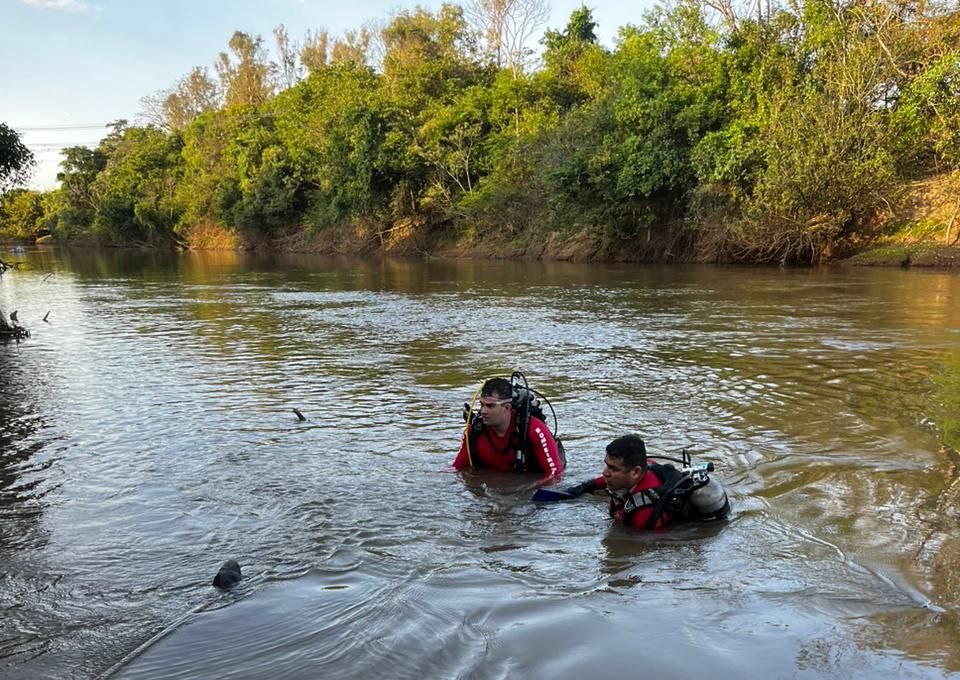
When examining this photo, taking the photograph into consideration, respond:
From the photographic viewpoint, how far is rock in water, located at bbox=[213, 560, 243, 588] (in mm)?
4484

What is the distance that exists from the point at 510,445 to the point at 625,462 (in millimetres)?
1677

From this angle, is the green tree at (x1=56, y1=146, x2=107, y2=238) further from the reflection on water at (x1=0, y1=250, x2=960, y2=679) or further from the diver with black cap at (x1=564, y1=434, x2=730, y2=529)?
the diver with black cap at (x1=564, y1=434, x2=730, y2=529)

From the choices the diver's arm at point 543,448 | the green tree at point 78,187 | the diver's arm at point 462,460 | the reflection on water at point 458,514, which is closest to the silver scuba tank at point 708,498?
the reflection on water at point 458,514

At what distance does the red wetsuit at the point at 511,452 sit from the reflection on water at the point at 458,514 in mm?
185

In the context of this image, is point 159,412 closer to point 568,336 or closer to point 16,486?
point 16,486

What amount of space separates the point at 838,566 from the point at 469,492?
283 centimetres

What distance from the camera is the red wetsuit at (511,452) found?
20.8 ft

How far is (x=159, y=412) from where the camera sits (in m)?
9.20

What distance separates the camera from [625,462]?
4918mm

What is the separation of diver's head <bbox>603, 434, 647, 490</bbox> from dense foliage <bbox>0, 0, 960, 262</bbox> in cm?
2377

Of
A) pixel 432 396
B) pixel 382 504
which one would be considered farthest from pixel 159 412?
pixel 382 504

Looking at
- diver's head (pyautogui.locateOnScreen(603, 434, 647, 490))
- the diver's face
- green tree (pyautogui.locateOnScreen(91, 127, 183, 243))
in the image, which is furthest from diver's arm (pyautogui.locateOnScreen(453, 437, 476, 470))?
green tree (pyautogui.locateOnScreen(91, 127, 183, 243))

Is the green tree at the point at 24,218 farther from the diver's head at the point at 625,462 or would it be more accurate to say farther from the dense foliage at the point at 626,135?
the diver's head at the point at 625,462

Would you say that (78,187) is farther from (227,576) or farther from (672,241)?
(227,576)
